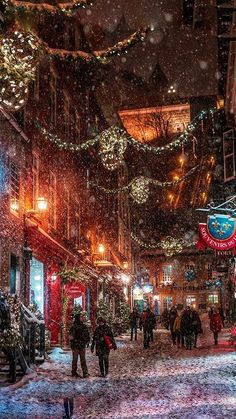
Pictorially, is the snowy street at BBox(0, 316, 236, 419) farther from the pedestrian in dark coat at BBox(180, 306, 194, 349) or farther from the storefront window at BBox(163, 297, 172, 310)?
the storefront window at BBox(163, 297, 172, 310)

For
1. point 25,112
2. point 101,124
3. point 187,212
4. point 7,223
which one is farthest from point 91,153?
point 187,212

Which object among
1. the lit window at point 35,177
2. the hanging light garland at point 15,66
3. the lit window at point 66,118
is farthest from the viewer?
the lit window at point 66,118

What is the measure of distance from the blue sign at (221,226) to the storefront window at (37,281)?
690 cm

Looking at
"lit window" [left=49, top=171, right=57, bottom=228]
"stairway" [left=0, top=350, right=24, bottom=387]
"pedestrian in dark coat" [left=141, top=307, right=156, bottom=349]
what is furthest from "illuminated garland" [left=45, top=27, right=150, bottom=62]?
"pedestrian in dark coat" [left=141, top=307, right=156, bottom=349]

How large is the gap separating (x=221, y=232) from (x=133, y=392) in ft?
28.3

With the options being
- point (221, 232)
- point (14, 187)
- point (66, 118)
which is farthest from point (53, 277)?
point (66, 118)

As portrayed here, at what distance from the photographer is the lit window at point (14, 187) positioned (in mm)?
17209

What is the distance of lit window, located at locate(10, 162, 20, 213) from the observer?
17.2m

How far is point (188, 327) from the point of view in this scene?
23.2 metres

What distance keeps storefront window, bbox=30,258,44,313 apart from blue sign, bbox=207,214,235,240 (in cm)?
690

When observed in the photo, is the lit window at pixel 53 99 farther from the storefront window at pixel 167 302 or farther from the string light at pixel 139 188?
the storefront window at pixel 167 302

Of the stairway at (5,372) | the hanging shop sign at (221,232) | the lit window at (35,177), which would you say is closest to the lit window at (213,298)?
the hanging shop sign at (221,232)

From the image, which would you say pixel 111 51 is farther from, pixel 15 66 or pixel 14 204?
pixel 14 204

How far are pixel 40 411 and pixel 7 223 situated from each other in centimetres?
807
